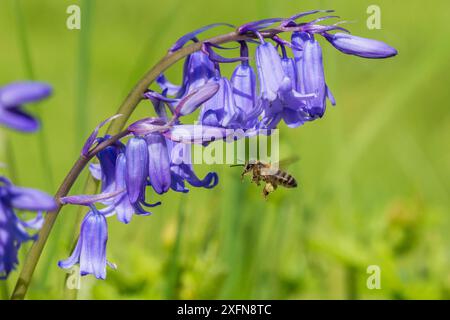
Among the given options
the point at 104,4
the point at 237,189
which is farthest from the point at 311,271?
the point at 104,4

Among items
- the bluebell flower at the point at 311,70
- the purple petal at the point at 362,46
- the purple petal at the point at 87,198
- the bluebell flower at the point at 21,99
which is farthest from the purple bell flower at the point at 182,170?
the bluebell flower at the point at 21,99

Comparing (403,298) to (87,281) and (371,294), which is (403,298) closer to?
(371,294)

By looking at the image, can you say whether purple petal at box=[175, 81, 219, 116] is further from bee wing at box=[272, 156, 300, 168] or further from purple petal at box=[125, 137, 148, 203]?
bee wing at box=[272, 156, 300, 168]

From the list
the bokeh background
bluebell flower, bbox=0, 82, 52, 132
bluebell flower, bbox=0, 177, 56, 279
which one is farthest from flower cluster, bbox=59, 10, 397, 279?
bluebell flower, bbox=0, 82, 52, 132

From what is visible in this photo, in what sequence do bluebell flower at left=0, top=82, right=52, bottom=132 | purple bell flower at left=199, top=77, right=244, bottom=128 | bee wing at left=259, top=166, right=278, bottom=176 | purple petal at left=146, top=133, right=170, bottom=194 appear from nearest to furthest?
bluebell flower at left=0, top=82, right=52, bottom=132 < purple petal at left=146, top=133, right=170, bottom=194 < purple bell flower at left=199, top=77, right=244, bottom=128 < bee wing at left=259, top=166, right=278, bottom=176

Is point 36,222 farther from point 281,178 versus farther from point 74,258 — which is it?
point 281,178
